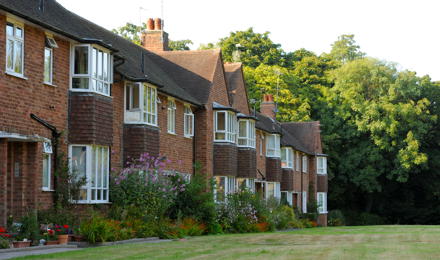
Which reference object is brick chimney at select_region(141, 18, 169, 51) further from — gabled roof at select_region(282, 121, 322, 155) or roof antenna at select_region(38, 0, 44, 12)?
gabled roof at select_region(282, 121, 322, 155)

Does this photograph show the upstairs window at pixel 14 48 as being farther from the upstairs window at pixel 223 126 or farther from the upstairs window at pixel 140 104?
the upstairs window at pixel 223 126

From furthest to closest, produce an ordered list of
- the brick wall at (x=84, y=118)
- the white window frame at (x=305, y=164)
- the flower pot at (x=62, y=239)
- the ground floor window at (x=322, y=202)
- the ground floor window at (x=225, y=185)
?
the ground floor window at (x=322, y=202) < the white window frame at (x=305, y=164) < the ground floor window at (x=225, y=185) < the brick wall at (x=84, y=118) < the flower pot at (x=62, y=239)

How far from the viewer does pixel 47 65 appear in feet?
71.0

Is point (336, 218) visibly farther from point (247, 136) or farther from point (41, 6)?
point (41, 6)

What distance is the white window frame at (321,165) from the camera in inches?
2375

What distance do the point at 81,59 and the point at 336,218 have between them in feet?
134

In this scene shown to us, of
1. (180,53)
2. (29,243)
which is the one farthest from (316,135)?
(29,243)

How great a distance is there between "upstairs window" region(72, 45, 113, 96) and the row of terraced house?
0.03 m

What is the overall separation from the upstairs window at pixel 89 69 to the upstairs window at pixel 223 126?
1307cm

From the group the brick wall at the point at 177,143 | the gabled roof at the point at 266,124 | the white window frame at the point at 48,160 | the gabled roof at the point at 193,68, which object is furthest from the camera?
the gabled roof at the point at 266,124

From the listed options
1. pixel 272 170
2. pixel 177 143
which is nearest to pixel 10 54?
pixel 177 143

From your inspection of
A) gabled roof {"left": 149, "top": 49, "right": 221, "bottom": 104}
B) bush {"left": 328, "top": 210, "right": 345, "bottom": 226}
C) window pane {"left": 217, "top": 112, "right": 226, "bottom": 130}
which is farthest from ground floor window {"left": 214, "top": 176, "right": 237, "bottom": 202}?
→ bush {"left": 328, "top": 210, "right": 345, "bottom": 226}

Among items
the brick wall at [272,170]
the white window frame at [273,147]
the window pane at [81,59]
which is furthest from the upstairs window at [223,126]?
the window pane at [81,59]

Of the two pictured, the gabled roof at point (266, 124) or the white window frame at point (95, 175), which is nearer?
the white window frame at point (95, 175)
